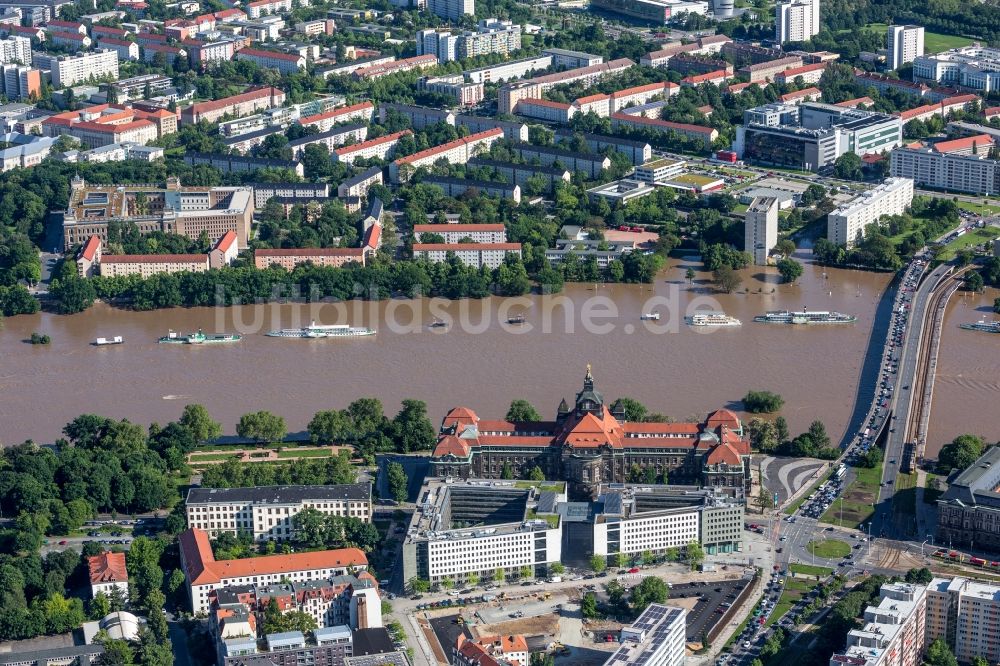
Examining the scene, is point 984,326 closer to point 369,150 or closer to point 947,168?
point 947,168

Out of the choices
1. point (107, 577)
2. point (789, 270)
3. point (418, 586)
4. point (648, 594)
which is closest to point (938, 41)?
point (789, 270)

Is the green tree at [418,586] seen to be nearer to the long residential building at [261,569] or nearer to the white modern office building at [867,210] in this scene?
the long residential building at [261,569]

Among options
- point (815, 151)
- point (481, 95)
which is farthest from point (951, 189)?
point (481, 95)

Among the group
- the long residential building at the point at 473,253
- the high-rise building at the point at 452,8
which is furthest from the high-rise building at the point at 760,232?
the high-rise building at the point at 452,8

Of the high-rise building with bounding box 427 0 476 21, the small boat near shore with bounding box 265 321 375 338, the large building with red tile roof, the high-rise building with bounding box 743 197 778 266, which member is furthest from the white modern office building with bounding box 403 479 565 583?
the high-rise building with bounding box 427 0 476 21

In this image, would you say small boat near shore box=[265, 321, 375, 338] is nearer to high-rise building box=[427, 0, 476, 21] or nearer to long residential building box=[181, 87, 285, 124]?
long residential building box=[181, 87, 285, 124]

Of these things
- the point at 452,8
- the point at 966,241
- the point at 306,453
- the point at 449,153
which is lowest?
the point at 306,453

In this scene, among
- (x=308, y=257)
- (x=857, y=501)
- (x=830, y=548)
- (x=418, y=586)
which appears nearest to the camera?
(x=418, y=586)
